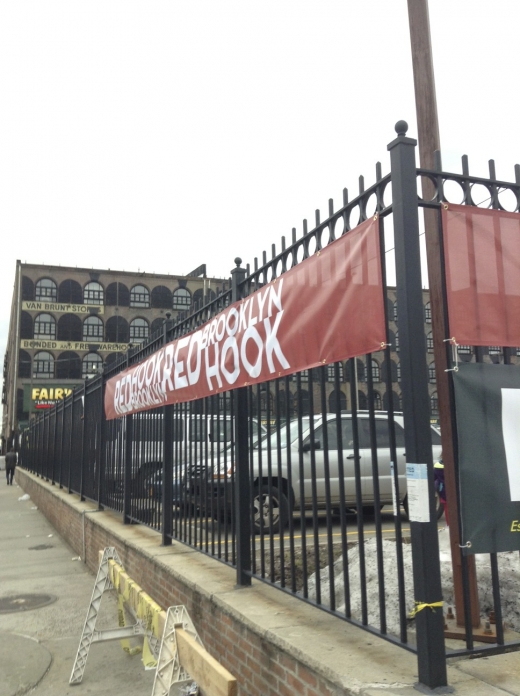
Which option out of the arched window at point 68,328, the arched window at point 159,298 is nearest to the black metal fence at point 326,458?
the arched window at point 68,328

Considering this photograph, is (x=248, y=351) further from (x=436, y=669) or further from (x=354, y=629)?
(x=436, y=669)

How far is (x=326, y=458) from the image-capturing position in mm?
3459

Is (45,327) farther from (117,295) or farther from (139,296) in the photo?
(139,296)

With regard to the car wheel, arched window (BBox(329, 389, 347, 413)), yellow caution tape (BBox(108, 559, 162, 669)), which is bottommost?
yellow caution tape (BBox(108, 559, 162, 669))

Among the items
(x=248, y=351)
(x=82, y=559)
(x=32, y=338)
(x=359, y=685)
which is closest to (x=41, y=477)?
(x=82, y=559)

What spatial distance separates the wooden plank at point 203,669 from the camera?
9.43 ft

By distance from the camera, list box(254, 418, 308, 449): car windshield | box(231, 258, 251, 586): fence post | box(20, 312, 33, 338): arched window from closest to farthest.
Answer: box(254, 418, 308, 449): car windshield, box(231, 258, 251, 586): fence post, box(20, 312, 33, 338): arched window

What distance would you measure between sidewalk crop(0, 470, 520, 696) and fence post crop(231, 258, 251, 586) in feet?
0.58

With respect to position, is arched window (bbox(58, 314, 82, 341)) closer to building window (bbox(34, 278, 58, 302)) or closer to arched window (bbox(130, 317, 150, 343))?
building window (bbox(34, 278, 58, 302))

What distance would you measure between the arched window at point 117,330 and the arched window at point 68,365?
322 centimetres

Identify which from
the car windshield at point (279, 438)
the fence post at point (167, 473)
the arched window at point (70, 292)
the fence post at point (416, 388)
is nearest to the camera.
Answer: the fence post at point (416, 388)

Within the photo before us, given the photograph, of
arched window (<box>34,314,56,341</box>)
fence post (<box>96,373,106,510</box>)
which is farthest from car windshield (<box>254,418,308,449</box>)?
arched window (<box>34,314,56,341</box>)

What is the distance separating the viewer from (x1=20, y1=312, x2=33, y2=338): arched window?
51.7 metres

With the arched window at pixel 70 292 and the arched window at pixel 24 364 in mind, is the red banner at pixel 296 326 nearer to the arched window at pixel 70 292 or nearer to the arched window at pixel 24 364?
the arched window at pixel 24 364
